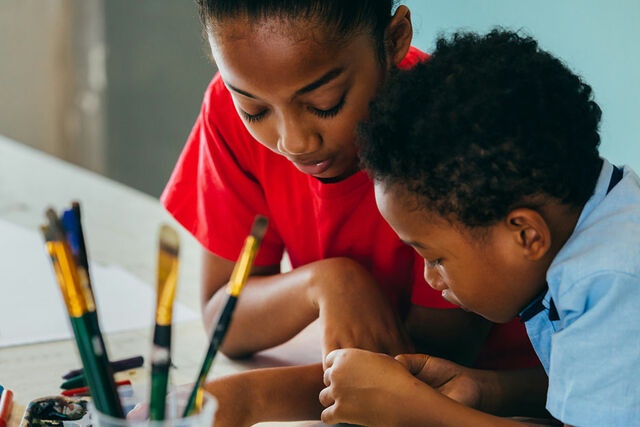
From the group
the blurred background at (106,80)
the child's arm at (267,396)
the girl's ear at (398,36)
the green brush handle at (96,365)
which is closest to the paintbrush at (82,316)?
the green brush handle at (96,365)

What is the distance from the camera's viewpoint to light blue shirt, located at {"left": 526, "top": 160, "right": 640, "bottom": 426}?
0.45 meters

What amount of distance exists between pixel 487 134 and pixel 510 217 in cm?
5

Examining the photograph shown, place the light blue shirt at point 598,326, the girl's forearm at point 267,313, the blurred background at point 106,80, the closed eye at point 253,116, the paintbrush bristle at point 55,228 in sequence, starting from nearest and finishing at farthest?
the paintbrush bristle at point 55,228 → the light blue shirt at point 598,326 → the closed eye at point 253,116 → the girl's forearm at point 267,313 → the blurred background at point 106,80

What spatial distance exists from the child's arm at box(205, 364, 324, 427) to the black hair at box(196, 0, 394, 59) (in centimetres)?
24

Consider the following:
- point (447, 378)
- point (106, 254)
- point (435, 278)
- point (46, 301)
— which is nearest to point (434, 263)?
point (435, 278)

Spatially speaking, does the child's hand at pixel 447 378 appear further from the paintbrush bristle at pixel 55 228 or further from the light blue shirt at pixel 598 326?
the paintbrush bristle at pixel 55 228

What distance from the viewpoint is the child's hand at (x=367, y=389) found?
1.68ft

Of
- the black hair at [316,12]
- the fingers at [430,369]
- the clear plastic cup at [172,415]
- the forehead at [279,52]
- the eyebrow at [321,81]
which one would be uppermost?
the black hair at [316,12]

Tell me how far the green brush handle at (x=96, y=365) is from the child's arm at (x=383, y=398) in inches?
7.8

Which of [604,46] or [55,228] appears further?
[604,46]

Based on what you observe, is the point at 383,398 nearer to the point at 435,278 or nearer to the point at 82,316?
the point at 435,278

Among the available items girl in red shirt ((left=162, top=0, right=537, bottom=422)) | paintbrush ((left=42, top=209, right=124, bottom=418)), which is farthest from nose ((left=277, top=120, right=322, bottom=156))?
paintbrush ((left=42, top=209, right=124, bottom=418))

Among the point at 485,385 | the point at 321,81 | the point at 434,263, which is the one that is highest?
the point at 321,81

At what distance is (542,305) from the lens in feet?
1.70
